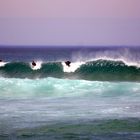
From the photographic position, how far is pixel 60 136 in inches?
620

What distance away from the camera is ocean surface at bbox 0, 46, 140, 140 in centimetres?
1648

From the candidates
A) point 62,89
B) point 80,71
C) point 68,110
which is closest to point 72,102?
point 68,110

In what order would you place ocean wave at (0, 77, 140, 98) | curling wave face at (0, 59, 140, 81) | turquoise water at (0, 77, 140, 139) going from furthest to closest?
curling wave face at (0, 59, 140, 81) → ocean wave at (0, 77, 140, 98) → turquoise water at (0, 77, 140, 139)

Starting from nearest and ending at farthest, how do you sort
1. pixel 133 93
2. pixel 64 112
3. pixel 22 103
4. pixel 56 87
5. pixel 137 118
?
pixel 137 118, pixel 64 112, pixel 22 103, pixel 133 93, pixel 56 87

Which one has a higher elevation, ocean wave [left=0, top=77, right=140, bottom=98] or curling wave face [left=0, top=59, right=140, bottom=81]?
curling wave face [left=0, top=59, right=140, bottom=81]

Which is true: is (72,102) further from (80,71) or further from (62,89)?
(80,71)

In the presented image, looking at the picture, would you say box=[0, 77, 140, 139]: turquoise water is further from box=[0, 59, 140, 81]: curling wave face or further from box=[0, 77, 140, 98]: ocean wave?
box=[0, 59, 140, 81]: curling wave face

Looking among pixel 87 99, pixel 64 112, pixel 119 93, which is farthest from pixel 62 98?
pixel 64 112

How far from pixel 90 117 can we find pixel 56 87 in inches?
462

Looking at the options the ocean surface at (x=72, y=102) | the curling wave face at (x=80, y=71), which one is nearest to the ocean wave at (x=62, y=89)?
the ocean surface at (x=72, y=102)

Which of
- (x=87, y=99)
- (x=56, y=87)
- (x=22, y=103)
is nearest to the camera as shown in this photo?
(x=22, y=103)

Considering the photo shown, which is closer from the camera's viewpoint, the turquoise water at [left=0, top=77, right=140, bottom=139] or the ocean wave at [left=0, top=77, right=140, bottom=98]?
the turquoise water at [left=0, top=77, right=140, bottom=139]

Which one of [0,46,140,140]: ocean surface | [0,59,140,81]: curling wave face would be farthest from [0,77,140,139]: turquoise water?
[0,59,140,81]: curling wave face

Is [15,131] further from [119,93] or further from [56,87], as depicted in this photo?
[56,87]
